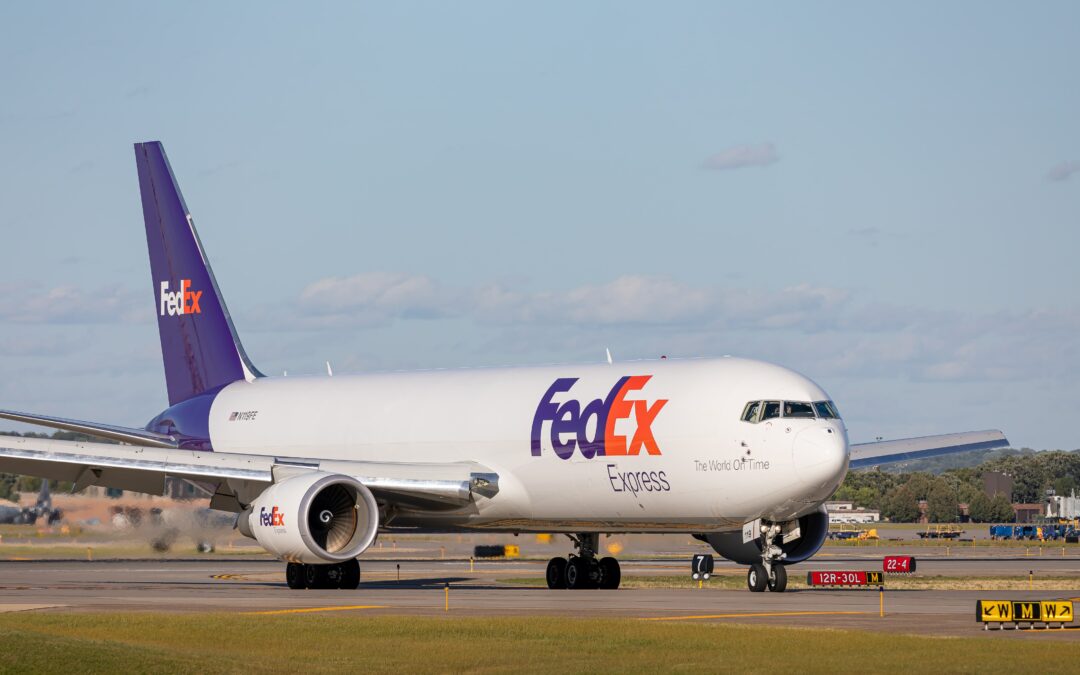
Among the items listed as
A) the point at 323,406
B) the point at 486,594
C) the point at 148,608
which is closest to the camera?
the point at 148,608

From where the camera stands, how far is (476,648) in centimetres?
2345

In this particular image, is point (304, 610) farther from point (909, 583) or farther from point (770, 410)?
point (909, 583)

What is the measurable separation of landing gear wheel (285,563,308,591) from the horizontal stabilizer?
26.2 ft

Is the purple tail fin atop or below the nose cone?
atop

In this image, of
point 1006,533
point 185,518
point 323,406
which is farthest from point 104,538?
point 1006,533

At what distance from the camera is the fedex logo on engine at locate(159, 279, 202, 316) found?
48.2m

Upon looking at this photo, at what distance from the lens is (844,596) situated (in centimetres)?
3522

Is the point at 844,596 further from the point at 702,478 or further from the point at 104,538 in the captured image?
the point at 104,538

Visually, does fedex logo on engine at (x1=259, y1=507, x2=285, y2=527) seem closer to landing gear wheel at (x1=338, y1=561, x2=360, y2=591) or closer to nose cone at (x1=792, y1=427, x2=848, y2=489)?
landing gear wheel at (x1=338, y1=561, x2=360, y2=591)

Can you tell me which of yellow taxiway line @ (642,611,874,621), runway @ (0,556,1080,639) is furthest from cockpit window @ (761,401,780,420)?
yellow taxiway line @ (642,611,874,621)

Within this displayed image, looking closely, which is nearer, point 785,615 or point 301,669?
point 301,669

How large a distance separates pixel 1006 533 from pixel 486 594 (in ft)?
241

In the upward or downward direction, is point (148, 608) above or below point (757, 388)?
below

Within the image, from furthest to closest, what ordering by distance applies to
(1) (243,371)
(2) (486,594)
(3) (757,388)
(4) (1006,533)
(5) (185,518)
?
1. (4) (1006,533)
2. (5) (185,518)
3. (1) (243,371)
4. (2) (486,594)
5. (3) (757,388)
